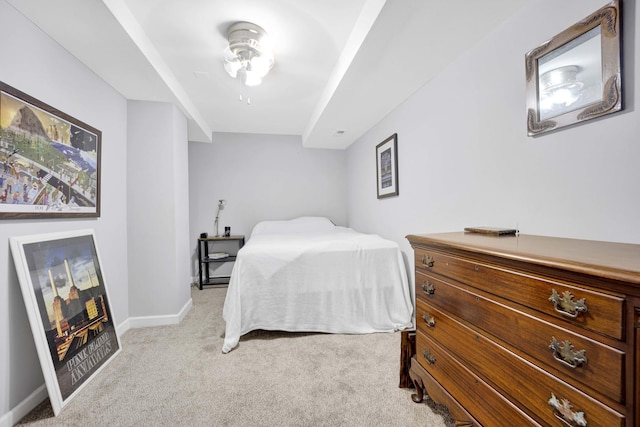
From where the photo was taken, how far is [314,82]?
2.65 metres

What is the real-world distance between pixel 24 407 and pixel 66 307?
52cm

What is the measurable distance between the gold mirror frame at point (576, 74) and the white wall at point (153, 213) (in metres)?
2.88

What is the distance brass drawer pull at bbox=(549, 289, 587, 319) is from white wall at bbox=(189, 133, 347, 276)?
3.99 m

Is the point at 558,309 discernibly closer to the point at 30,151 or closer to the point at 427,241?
the point at 427,241

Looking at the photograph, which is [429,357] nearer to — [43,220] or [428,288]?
[428,288]

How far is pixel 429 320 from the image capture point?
1394 mm

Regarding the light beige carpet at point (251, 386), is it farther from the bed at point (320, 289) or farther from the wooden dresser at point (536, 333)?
the wooden dresser at point (536, 333)

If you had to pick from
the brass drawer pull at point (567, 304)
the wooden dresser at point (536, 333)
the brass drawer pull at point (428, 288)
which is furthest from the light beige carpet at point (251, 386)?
the brass drawer pull at point (567, 304)

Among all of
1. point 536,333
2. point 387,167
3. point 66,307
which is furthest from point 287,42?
point 66,307

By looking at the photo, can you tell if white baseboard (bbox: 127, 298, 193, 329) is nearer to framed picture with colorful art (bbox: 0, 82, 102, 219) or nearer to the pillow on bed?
framed picture with colorful art (bbox: 0, 82, 102, 219)

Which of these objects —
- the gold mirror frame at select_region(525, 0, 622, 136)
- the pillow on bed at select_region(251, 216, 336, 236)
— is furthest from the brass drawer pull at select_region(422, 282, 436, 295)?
the pillow on bed at select_region(251, 216, 336, 236)

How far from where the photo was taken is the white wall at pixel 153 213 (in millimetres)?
2607

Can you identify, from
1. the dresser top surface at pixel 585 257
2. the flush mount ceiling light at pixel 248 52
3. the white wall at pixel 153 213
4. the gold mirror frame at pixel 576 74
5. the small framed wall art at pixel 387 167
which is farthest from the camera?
the small framed wall art at pixel 387 167

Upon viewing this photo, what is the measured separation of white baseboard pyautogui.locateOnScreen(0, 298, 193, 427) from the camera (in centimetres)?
140
